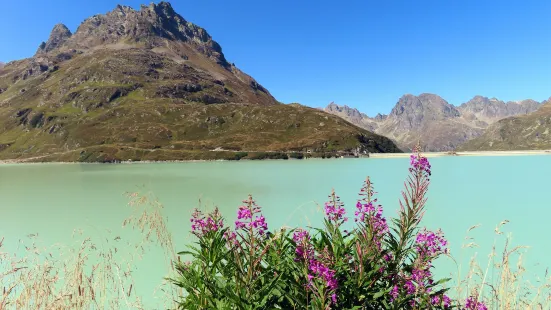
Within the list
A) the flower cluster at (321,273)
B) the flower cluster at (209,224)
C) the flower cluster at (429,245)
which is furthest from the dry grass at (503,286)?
the flower cluster at (209,224)

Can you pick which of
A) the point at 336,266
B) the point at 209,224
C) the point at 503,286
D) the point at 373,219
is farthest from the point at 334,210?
the point at 503,286

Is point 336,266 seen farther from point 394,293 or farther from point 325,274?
point 394,293

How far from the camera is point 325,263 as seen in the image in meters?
4.03

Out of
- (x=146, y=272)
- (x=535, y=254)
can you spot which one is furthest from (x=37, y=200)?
(x=535, y=254)

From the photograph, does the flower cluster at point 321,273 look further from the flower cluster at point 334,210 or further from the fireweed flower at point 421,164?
the fireweed flower at point 421,164

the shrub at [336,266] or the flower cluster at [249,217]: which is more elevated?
the flower cluster at [249,217]

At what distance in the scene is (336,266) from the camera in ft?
14.7

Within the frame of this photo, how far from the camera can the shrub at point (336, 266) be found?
4430 millimetres

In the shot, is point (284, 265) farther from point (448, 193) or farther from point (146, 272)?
point (448, 193)

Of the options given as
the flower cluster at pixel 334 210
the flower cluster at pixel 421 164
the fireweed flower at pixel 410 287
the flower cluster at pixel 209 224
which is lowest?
the fireweed flower at pixel 410 287

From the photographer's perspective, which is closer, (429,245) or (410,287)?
(410,287)

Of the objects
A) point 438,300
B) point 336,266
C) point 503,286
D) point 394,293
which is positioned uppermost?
point 336,266

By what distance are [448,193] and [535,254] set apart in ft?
93.4

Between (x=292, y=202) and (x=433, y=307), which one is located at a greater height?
(x=433, y=307)
